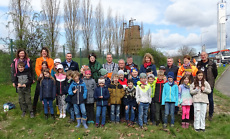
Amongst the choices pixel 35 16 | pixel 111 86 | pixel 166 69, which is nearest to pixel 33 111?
pixel 111 86

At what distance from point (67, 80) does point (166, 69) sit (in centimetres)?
317

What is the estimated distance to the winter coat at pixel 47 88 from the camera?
4.70m

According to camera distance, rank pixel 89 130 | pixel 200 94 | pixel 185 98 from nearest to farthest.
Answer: pixel 89 130 → pixel 200 94 → pixel 185 98

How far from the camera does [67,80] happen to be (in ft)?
16.1

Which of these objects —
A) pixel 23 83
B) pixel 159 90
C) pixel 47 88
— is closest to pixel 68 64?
pixel 47 88

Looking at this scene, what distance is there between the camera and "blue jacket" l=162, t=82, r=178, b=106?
4391mm

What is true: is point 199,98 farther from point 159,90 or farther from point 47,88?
point 47,88

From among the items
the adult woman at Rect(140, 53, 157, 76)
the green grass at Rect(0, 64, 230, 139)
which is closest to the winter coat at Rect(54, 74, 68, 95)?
the green grass at Rect(0, 64, 230, 139)

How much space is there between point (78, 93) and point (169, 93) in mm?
2498

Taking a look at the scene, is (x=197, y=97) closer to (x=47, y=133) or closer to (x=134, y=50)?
(x=47, y=133)

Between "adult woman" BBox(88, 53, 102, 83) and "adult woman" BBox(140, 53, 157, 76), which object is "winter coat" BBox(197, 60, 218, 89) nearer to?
"adult woman" BBox(140, 53, 157, 76)

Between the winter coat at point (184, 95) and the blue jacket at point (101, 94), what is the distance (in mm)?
2039

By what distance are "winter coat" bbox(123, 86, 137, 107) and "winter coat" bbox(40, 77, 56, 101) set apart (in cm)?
213

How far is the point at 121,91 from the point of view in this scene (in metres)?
4.57
